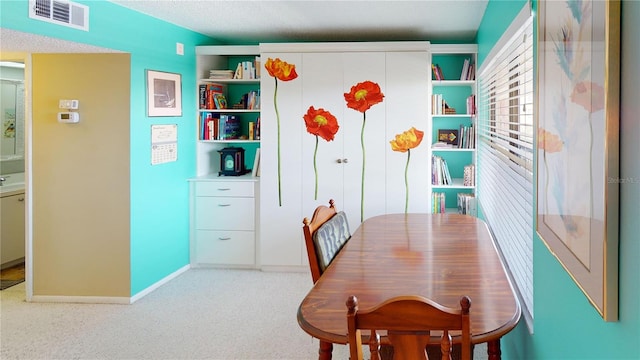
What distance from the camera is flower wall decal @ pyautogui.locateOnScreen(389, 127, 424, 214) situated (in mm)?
5262

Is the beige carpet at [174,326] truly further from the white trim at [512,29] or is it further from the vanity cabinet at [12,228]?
the white trim at [512,29]

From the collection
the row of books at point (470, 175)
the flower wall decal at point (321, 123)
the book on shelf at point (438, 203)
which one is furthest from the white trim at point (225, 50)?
the row of books at point (470, 175)

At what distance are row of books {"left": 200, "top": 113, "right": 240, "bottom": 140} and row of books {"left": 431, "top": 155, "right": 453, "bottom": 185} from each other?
202 cm

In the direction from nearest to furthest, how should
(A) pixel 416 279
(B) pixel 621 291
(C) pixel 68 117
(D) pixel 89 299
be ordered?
(B) pixel 621 291, (A) pixel 416 279, (C) pixel 68 117, (D) pixel 89 299

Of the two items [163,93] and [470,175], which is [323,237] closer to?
[163,93]

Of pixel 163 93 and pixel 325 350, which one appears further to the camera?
pixel 163 93

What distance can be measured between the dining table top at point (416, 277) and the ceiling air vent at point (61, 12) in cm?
232

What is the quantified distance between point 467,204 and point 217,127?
2530 millimetres

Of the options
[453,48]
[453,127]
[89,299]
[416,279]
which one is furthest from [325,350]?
[453,127]

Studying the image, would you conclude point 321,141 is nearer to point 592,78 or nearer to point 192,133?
point 192,133

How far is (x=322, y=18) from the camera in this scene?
4789mm

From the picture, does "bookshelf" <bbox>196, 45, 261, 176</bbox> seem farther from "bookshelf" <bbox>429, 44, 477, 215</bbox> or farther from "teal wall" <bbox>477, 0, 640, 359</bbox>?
"teal wall" <bbox>477, 0, 640, 359</bbox>

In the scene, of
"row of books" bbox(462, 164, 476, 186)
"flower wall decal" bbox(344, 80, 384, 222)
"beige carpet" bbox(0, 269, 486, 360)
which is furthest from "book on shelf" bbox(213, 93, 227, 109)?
"row of books" bbox(462, 164, 476, 186)

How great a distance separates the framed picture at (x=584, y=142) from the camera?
98cm
